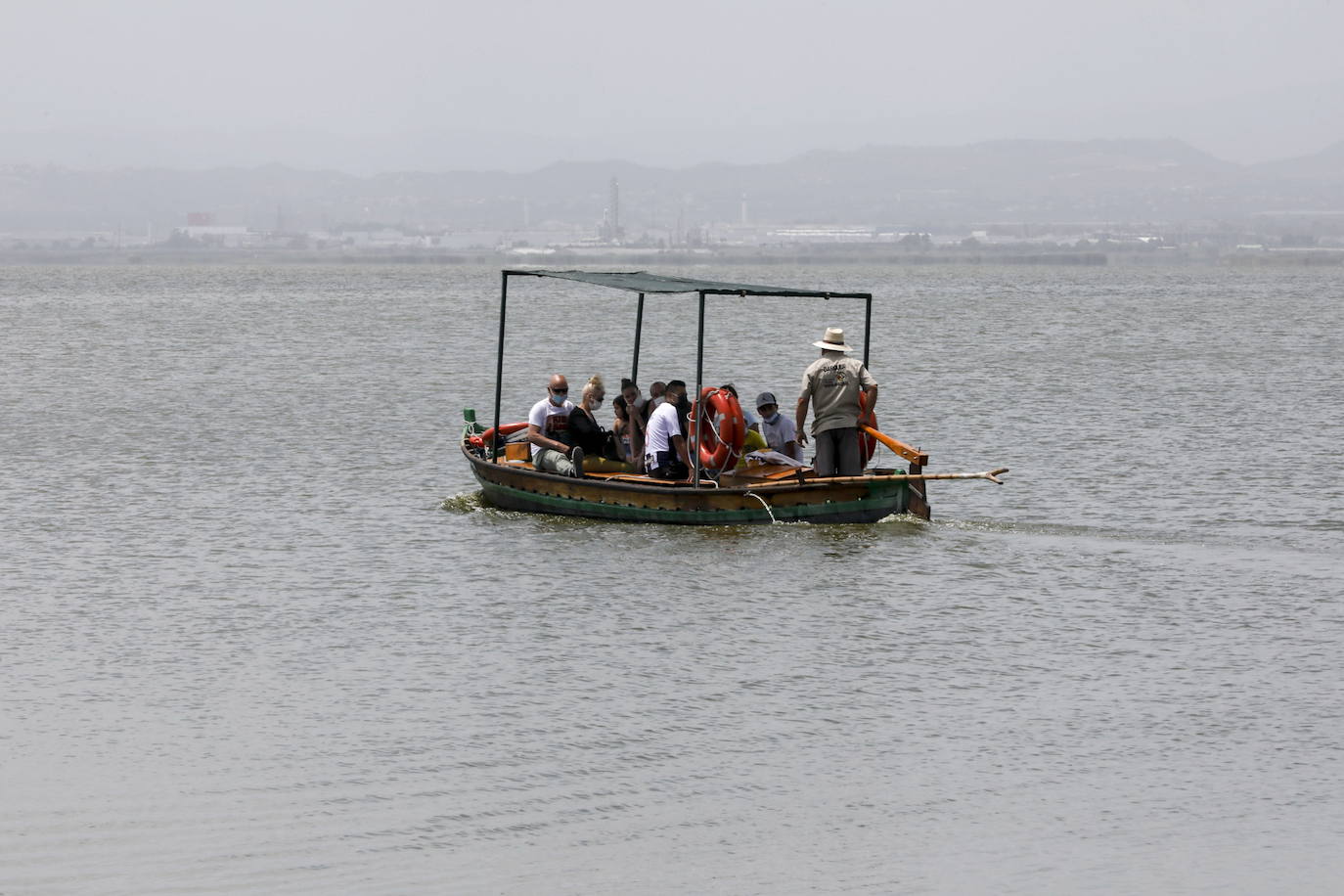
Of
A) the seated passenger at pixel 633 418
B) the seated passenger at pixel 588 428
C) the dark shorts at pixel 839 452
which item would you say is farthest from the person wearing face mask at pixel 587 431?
the dark shorts at pixel 839 452

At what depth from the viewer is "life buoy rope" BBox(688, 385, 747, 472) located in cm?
2002

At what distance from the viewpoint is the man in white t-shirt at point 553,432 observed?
837 inches

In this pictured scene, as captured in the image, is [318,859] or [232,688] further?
[232,688]

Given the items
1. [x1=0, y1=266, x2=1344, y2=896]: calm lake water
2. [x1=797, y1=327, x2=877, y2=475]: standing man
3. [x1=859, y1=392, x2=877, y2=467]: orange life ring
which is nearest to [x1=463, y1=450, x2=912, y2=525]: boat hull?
[x1=0, y1=266, x2=1344, y2=896]: calm lake water

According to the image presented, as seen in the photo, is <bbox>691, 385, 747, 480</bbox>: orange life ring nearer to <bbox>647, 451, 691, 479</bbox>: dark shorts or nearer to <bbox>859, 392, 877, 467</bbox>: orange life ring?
<bbox>647, 451, 691, 479</bbox>: dark shorts

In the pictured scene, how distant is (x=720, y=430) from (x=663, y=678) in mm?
6640

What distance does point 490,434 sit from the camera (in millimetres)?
22969

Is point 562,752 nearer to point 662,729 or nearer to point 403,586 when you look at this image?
point 662,729

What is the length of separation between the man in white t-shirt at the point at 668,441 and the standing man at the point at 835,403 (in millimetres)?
1346

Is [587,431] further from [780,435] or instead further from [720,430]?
[780,435]

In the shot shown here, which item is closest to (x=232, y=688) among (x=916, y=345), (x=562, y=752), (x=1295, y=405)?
(x=562, y=752)

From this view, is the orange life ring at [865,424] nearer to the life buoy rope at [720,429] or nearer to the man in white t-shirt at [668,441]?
the life buoy rope at [720,429]

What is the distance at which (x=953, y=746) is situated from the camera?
11805 millimetres

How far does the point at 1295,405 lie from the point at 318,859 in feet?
101
